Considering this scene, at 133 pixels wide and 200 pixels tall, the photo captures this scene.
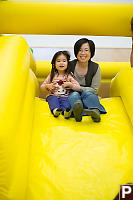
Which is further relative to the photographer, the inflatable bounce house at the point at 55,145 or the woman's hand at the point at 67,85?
the woman's hand at the point at 67,85

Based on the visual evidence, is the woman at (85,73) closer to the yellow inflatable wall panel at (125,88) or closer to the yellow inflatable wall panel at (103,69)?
the yellow inflatable wall panel at (125,88)

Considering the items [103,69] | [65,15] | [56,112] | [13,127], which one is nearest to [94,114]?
[56,112]

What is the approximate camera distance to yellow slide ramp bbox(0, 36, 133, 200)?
2.43ft

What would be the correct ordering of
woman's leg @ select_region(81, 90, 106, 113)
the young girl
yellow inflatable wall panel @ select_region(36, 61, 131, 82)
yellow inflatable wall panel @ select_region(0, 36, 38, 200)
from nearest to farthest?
yellow inflatable wall panel @ select_region(0, 36, 38, 200)
woman's leg @ select_region(81, 90, 106, 113)
the young girl
yellow inflatable wall panel @ select_region(36, 61, 131, 82)

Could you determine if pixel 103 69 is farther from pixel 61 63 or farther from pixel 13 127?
pixel 13 127

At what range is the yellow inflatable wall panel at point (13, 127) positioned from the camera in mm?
691

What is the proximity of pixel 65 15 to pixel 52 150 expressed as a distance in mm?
1011

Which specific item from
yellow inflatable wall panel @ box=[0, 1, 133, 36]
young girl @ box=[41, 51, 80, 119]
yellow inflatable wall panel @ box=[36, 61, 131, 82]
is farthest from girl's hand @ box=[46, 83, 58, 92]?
yellow inflatable wall panel @ box=[36, 61, 131, 82]

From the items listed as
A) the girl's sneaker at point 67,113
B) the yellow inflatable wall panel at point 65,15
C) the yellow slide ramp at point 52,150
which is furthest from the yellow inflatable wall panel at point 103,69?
the girl's sneaker at point 67,113

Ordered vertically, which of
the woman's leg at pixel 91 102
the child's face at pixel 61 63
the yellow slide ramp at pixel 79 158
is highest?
the child's face at pixel 61 63

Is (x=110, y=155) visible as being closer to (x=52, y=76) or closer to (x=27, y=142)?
(x=27, y=142)

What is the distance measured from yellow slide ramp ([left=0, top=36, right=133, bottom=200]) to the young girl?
0.14 metres

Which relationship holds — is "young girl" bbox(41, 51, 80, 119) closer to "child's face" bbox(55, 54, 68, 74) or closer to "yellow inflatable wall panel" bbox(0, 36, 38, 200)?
"child's face" bbox(55, 54, 68, 74)

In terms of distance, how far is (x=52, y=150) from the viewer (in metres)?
0.90
